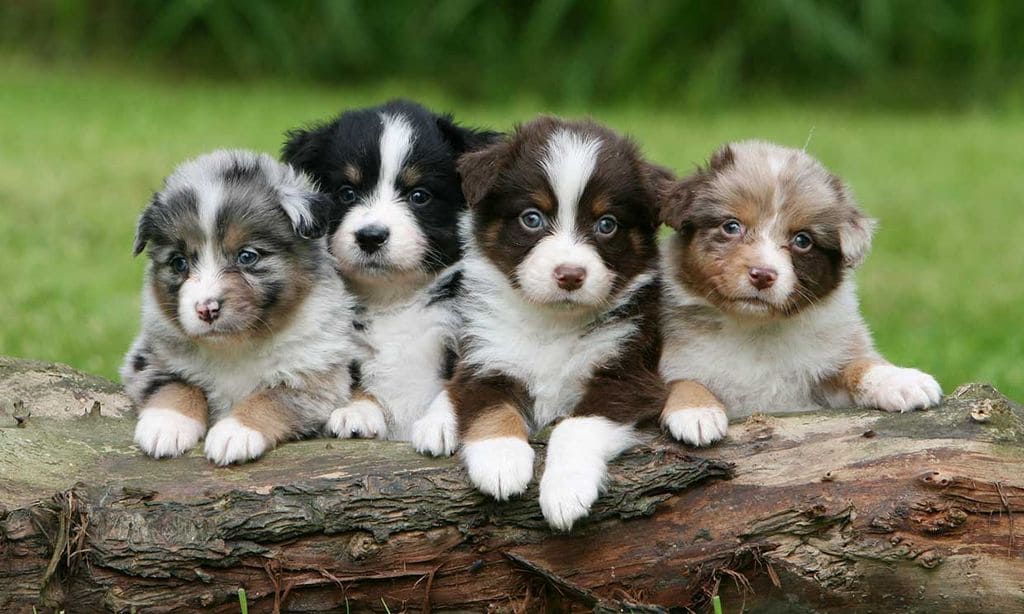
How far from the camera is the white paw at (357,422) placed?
5.55 m

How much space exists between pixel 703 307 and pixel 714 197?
1.64 ft

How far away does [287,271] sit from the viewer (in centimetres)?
568

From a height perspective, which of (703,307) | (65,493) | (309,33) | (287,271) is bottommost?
(65,493)

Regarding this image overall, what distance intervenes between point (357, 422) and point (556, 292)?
1.09m

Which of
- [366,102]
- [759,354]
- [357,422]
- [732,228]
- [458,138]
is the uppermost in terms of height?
[366,102]

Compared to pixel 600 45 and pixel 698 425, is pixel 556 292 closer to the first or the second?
pixel 698 425

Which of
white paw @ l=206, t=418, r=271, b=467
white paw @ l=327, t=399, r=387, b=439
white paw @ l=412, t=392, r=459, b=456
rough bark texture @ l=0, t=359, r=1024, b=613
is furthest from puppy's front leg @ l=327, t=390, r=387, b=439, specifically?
rough bark texture @ l=0, t=359, r=1024, b=613

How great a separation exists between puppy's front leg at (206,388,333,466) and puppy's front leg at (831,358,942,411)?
92.8 inches

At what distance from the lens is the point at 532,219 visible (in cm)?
555

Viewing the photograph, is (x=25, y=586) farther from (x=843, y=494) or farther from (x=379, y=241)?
(x=843, y=494)

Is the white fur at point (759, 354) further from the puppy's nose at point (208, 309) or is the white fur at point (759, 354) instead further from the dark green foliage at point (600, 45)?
the dark green foliage at point (600, 45)

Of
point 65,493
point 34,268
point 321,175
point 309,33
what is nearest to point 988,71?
point 309,33

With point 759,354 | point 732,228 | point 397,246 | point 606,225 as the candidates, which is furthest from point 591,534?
point 397,246

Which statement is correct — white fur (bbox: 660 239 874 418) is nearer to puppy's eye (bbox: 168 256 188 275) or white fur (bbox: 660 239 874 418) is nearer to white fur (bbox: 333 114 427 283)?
white fur (bbox: 333 114 427 283)
